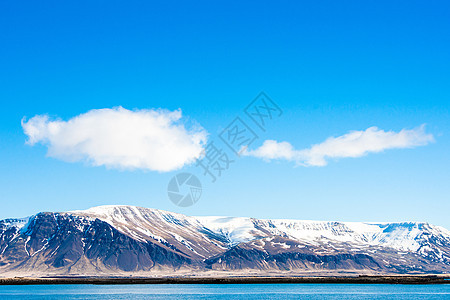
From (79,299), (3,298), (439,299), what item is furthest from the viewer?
(3,298)

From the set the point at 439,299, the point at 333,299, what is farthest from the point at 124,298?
the point at 439,299

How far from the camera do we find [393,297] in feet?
497

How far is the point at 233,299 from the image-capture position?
152m

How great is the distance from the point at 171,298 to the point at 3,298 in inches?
2275

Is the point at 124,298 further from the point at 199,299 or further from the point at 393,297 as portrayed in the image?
the point at 393,297

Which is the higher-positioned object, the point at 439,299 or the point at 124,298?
the point at 124,298

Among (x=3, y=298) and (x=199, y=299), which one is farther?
(x=3, y=298)

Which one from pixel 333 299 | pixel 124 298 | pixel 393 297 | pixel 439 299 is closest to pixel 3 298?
pixel 124 298

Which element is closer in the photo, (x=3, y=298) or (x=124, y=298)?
(x=124, y=298)

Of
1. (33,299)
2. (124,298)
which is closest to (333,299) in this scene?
(124,298)

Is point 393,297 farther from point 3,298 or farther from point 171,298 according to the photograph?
point 3,298

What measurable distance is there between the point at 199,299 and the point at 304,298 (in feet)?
101

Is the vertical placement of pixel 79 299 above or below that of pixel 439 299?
above

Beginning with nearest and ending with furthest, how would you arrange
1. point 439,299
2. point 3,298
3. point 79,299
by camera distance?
point 439,299
point 79,299
point 3,298
